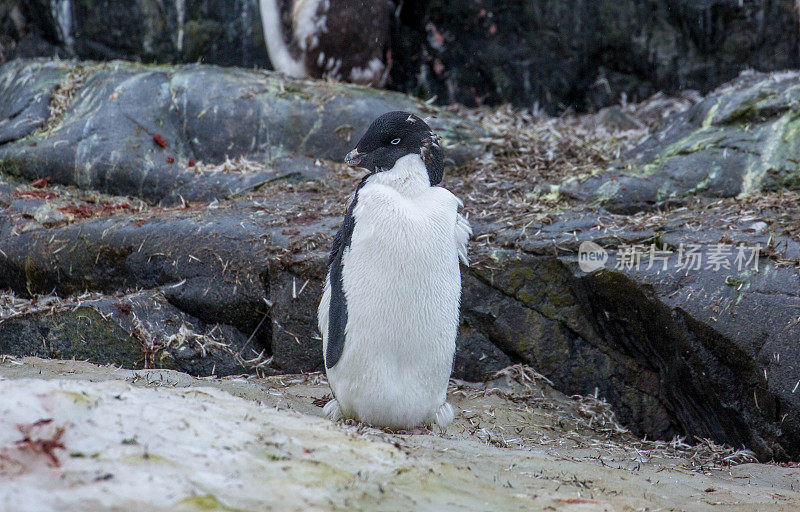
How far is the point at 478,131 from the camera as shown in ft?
21.4

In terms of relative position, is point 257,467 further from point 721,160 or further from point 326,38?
point 326,38

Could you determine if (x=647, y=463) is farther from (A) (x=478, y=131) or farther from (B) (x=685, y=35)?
(B) (x=685, y=35)

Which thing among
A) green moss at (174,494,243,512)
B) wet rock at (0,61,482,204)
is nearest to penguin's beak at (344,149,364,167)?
green moss at (174,494,243,512)

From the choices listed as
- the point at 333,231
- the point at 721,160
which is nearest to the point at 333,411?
the point at 333,231

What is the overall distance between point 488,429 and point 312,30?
4440 millimetres

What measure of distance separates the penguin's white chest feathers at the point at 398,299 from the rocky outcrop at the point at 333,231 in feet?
3.72

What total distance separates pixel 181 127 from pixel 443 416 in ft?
→ 12.1

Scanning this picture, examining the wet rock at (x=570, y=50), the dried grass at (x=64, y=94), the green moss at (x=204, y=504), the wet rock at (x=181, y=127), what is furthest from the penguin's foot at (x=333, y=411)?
the wet rock at (x=570, y=50)

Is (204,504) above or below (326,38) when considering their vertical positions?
below

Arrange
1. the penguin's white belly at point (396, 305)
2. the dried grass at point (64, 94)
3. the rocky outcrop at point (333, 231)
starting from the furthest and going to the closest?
1. the dried grass at point (64, 94)
2. the rocky outcrop at point (333, 231)
3. the penguin's white belly at point (396, 305)

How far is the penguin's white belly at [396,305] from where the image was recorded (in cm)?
354

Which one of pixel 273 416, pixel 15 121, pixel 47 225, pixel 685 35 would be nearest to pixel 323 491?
pixel 273 416

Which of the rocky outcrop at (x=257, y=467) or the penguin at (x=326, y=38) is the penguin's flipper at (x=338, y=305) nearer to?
the rocky outcrop at (x=257, y=467)

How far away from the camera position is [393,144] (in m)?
3.74
